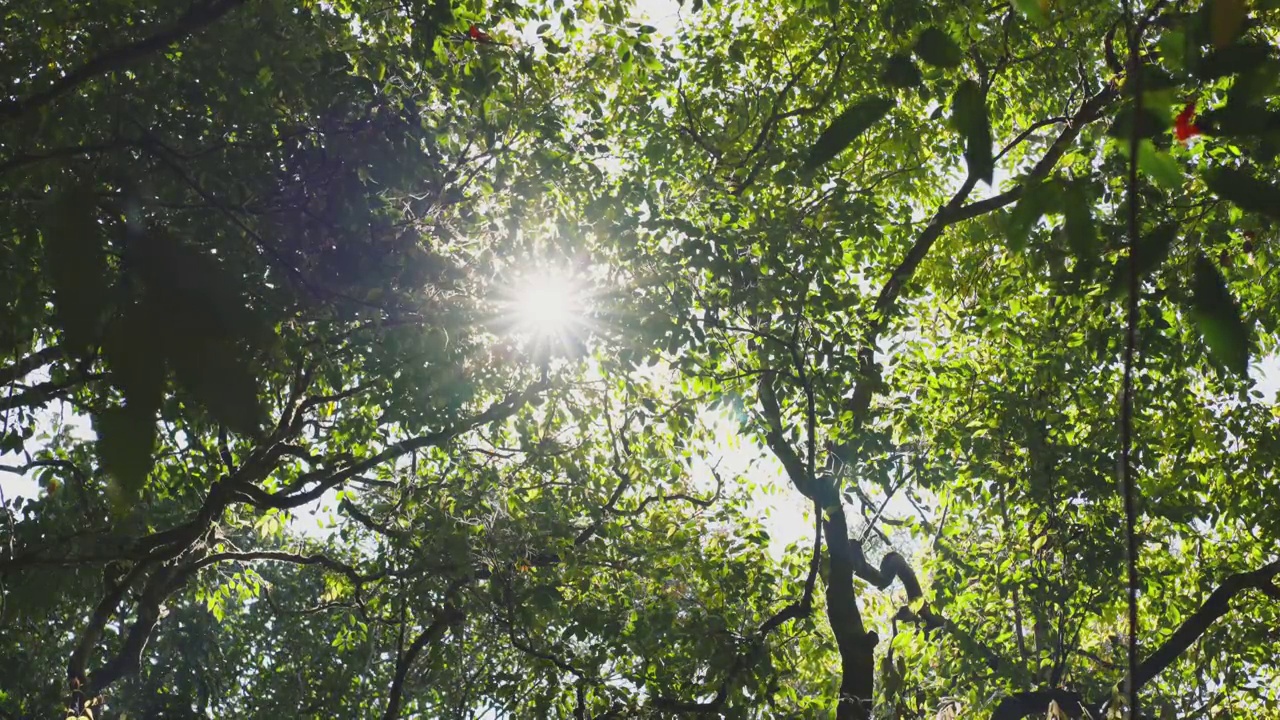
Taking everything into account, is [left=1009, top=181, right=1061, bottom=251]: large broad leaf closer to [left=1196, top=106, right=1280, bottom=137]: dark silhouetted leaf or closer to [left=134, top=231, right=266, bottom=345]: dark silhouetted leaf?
[left=1196, top=106, right=1280, bottom=137]: dark silhouetted leaf

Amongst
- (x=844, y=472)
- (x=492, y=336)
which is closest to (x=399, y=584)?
(x=492, y=336)

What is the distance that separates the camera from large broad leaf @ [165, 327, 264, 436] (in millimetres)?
507

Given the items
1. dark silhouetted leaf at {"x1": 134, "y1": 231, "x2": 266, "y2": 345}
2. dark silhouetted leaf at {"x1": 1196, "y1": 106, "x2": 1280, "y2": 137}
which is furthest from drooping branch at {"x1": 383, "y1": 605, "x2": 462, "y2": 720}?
dark silhouetted leaf at {"x1": 134, "y1": 231, "x2": 266, "y2": 345}

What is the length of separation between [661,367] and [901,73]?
5351 mm

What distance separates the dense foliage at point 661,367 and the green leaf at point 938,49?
7.27 ft

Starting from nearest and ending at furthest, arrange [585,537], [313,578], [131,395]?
[131,395] → [585,537] → [313,578]

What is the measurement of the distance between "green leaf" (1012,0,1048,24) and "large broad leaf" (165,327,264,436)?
2.73ft

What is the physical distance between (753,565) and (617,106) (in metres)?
3.29

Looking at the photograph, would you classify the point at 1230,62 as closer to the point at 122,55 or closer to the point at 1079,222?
the point at 1079,222

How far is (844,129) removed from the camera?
955mm

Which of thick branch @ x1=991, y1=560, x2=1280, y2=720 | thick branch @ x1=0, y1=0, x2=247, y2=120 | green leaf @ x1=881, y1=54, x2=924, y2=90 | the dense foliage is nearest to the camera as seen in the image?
green leaf @ x1=881, y1=54, x2=924, y2=90

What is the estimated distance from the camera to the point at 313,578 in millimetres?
11055

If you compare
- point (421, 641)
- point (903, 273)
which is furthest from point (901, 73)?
point (421, 641)

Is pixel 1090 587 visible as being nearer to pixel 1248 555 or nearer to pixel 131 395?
pixel 1248 555
